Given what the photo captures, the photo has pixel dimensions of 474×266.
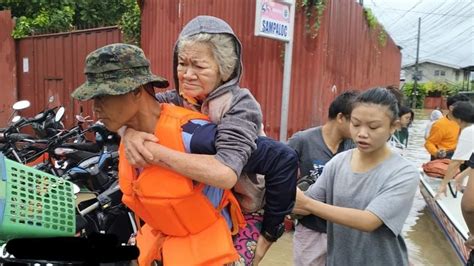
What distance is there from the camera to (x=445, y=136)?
740 cm

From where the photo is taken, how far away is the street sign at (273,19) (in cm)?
445

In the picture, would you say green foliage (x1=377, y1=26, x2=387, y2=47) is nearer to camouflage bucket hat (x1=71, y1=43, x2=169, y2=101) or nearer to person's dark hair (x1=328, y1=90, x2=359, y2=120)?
person's dark hair (x1=328, y1=90, x2=359, y2=120)

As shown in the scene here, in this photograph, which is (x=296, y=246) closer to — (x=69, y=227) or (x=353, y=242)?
(x=353, y=242)

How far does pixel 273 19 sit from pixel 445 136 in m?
4.13

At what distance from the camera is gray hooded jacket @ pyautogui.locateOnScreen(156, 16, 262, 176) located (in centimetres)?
142

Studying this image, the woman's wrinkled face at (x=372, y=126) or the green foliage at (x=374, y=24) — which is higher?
the green foliage at (x=374, y=24)

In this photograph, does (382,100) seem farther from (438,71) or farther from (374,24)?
(438,71)

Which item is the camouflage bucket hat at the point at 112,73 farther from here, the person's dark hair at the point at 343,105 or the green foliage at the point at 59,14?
the green foliage at the point at 59,14

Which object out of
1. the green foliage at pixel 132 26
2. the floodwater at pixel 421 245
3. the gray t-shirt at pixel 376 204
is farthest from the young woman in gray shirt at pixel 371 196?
the green foliage at pixel 132 26

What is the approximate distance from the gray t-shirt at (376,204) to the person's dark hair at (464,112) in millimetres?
4398

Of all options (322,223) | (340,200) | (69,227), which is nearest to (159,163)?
(69,227)

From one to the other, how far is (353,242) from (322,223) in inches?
28.6

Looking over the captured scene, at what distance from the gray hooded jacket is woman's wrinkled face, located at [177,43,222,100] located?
0.10 feet

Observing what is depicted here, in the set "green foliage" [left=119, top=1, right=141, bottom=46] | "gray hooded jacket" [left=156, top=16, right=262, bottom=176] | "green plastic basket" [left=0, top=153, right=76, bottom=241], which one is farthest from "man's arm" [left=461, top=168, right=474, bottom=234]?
"green foliage" [left=119, top=1, right=141, bottom=46]
